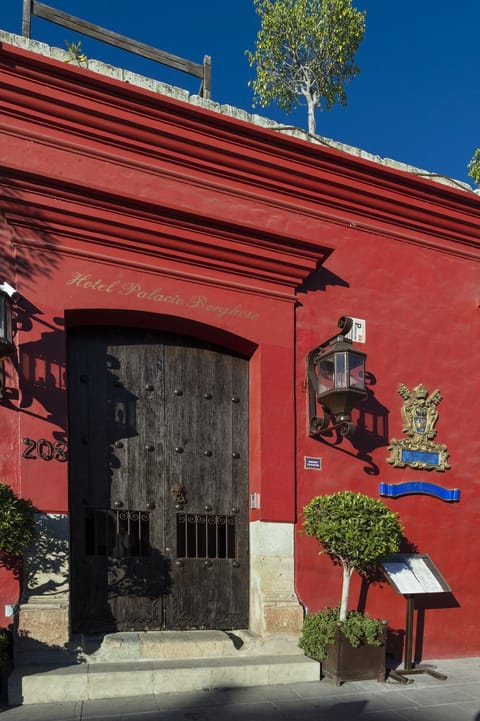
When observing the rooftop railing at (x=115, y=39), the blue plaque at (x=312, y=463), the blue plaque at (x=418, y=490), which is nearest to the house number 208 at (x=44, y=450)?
the blue plaque at (x=312, y=463)

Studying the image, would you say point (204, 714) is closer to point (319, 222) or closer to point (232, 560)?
point (232, 560)

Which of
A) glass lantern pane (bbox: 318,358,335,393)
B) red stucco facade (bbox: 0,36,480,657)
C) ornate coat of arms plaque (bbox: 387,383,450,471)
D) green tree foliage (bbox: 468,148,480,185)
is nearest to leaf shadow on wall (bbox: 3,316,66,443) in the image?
red stucco facade (bbox: 0,36,480,657)

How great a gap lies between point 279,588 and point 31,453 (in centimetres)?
249

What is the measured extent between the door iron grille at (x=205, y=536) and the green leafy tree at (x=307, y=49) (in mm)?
12842

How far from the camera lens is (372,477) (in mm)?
6816

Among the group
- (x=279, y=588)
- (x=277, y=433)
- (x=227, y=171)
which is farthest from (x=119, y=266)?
(x=279, y=588)

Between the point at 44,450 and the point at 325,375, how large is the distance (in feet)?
8.56

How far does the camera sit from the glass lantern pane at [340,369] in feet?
20.0

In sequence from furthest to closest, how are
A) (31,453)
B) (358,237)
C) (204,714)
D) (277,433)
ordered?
(358,237)
(277,433)
(31,453)
(204,714)

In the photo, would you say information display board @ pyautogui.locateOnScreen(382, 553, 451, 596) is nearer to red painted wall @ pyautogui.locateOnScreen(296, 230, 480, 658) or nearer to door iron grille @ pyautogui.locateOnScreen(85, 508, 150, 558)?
red painted wall @ pyautogui.locateOnScreen(296, 230, 480, 658)

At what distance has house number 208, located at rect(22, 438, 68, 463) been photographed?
17.5 feet

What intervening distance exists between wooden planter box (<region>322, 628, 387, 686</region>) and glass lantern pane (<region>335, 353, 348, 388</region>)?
2.07 m

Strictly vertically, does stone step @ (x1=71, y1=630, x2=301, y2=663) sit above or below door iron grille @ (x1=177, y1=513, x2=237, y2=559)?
below

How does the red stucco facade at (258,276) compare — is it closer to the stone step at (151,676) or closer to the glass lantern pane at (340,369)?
the glass lantern pane at (340,369)
